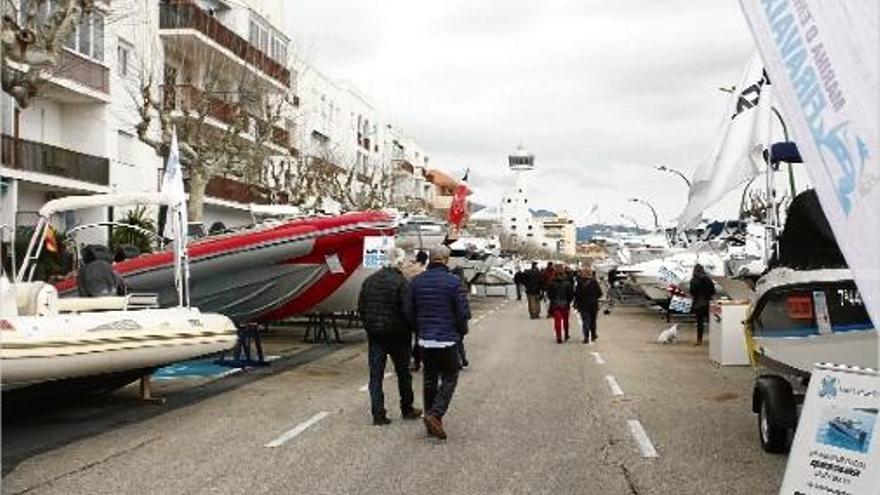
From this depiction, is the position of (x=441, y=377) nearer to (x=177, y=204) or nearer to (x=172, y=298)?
(x=177, y=204)

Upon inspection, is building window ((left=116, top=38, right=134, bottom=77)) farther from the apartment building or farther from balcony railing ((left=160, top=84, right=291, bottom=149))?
balcony railing ((left=160, top=84, right=291, bottom=149))

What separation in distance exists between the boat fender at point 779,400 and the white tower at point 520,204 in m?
142

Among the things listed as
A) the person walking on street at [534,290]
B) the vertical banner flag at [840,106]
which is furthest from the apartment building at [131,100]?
the vertical banner flag at [840,106]

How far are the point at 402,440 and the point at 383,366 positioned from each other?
120 cm

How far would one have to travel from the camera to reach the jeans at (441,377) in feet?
30.8

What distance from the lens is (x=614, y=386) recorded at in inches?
538

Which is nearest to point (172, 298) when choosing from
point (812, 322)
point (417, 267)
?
point (417, 267)

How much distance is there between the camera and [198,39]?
3834cm

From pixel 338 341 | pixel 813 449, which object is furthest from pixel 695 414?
pixel 338 341

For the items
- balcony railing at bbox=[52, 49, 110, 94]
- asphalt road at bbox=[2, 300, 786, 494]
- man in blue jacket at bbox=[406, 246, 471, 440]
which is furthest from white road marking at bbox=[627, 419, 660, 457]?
balcony railing at bbox=[52, 49, 110, 94]

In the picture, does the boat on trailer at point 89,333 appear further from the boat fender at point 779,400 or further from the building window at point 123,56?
the building window at point 123,56

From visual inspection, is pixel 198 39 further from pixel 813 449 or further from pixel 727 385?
pixel 813 449

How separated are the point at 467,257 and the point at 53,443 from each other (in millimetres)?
30445

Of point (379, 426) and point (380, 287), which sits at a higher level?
point (380, 287)
